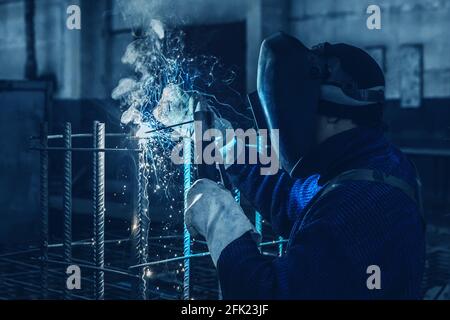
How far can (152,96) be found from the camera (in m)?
4.24

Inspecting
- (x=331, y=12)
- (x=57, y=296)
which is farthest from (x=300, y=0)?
(x=57, y=296)

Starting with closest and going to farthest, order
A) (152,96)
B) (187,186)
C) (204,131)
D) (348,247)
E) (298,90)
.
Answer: (348,247)
(298,90)
(204,131)
(187,186)
(152,96)

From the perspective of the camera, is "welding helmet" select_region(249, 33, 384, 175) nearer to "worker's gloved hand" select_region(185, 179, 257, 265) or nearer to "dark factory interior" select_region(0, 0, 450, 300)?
"worker's gloved hand" select_region(185, 179, 257, 265)

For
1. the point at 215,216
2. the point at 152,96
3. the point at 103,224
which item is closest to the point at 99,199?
the point at 103,224

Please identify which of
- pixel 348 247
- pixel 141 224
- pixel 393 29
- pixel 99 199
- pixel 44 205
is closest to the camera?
pixel 348 247

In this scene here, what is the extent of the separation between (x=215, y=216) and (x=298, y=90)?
1.50ft

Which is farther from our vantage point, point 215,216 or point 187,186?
point 187,186

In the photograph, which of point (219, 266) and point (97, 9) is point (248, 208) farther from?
point (97, 9)

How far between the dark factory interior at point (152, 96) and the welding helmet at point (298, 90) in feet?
6.56

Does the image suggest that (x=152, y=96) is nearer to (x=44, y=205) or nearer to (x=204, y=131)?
(x=44, y=205)

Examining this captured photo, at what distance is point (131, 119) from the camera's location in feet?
12.0

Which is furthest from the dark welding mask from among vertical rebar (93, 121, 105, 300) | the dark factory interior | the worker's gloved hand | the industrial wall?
the industrial wall

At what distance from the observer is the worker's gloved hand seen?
1.91 meters

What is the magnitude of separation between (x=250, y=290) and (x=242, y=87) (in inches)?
329
